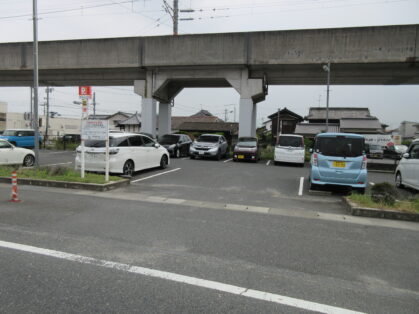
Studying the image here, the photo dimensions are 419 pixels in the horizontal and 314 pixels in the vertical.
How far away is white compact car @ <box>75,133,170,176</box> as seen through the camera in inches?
381

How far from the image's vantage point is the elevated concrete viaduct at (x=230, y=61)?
17.3 m

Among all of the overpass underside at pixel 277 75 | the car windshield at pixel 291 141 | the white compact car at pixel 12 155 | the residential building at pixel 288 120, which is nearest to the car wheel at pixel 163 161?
the white compact car at pixel 12 155

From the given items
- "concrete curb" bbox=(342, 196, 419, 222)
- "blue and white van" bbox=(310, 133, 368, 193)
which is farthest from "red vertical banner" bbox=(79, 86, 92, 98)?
"concrete curb" bbox=(342, 196, 419, 222)

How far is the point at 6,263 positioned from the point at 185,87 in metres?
22.3

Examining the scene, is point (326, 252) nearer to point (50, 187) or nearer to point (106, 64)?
point (50, 187)

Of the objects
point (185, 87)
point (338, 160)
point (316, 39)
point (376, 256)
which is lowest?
point (376, 256)

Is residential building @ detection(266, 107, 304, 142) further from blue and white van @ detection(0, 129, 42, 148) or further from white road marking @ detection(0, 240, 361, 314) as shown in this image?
white road marking @ detection(0, 240, 361, 314)

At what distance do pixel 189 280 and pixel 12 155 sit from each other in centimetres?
1108

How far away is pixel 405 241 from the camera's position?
476 centimetres

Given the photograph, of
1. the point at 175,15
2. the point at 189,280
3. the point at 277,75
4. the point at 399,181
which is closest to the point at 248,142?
the point at 277,75

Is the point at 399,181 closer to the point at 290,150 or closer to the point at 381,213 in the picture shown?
the point at 381,213

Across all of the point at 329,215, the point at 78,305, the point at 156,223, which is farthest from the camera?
the point at 329,215

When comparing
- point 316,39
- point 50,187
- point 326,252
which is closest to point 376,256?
point 326,252

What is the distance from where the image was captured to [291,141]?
1630 centimetres
